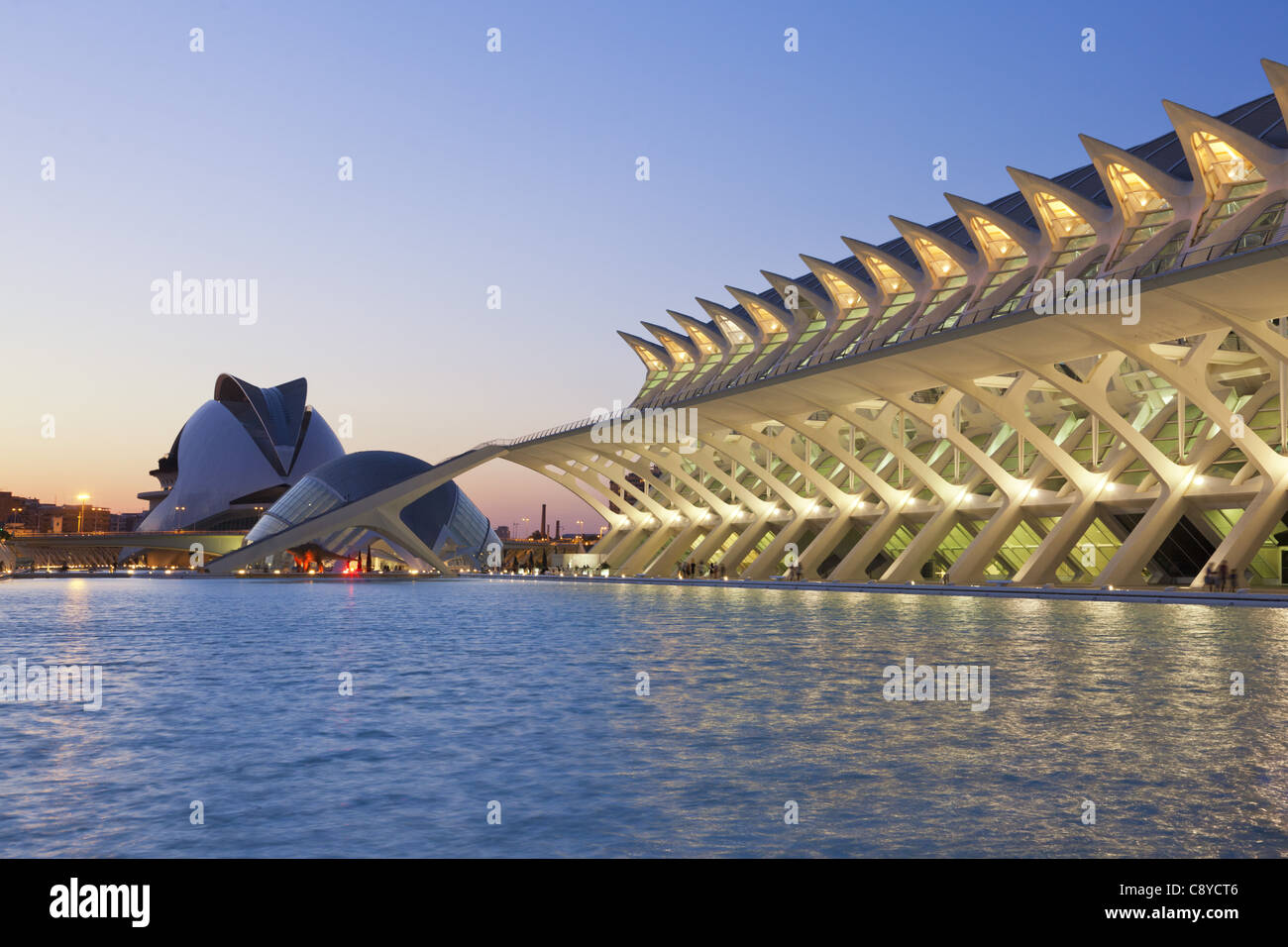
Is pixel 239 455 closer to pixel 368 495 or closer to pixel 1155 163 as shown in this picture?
pixel 368 495

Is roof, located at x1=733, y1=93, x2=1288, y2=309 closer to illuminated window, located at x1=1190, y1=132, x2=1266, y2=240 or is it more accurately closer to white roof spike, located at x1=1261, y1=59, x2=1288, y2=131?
illuminated window, located at x1=1190, y1=132, x2=1266, y2=240

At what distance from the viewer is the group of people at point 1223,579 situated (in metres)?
28.3

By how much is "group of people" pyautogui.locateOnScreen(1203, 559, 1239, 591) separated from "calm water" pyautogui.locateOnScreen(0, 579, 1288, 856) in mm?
12575

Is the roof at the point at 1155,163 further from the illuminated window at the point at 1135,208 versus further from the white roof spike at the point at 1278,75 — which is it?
the white roof spike at the point at 1278,75

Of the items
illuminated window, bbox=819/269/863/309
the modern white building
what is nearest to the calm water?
the modern white building

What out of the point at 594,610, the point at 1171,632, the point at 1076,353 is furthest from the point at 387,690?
the point at 1076,353

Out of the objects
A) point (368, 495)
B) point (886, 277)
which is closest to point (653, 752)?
point (886, 277)

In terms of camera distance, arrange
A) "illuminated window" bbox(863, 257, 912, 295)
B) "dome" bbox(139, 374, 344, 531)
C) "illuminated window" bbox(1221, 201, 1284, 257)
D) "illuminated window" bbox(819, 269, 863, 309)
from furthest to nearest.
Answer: "dome" bbox(139, 374, 344, 531) → "illuminated window" bbox(819, 269, 863, 309) → "illuminated window" bbox(863, 257, 912, 295) → "illuminated window" bbox(1221, 201, 1284, 257)

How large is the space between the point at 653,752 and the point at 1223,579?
24759 millimetres

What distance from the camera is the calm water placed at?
5719 mm

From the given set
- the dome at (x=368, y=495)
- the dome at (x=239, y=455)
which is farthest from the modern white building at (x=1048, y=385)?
the dome at (x=239, y=455)

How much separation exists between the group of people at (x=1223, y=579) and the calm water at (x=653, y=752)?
12.6 metres

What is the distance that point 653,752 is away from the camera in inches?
312
